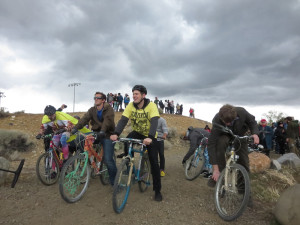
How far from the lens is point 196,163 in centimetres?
624

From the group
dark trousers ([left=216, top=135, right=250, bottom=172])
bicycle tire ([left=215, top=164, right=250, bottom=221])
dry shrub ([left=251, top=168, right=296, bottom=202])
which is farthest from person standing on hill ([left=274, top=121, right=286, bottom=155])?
bicycle tire ([left=215, top=164, right=250, bottom=221])

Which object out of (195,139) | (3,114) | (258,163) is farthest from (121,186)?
(3,114)

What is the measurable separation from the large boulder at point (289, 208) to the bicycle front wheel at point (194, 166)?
8.89 ft

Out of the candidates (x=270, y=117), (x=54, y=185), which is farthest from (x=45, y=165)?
(x=270, y=117)

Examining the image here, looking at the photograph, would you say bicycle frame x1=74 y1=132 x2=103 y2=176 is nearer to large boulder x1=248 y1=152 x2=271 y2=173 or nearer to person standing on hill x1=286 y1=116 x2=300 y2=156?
large boulder x1=248 y1=152 x2=271 y2=173

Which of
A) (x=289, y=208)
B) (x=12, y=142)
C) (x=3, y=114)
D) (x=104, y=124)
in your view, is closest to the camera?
(x=289, y=208)

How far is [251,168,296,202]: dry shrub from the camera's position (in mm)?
5003

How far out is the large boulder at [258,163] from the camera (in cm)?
752

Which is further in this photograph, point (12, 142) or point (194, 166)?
point (12, 142)

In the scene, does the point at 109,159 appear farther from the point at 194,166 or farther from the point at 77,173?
the point at 194,166

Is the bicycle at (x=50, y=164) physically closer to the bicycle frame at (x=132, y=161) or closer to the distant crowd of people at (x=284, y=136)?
the bicycle frame at (x=132, y=161)

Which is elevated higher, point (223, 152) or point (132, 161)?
point (223, 152)

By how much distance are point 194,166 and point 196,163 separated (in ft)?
0.38

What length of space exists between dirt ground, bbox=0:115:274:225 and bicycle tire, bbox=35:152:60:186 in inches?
6.7
